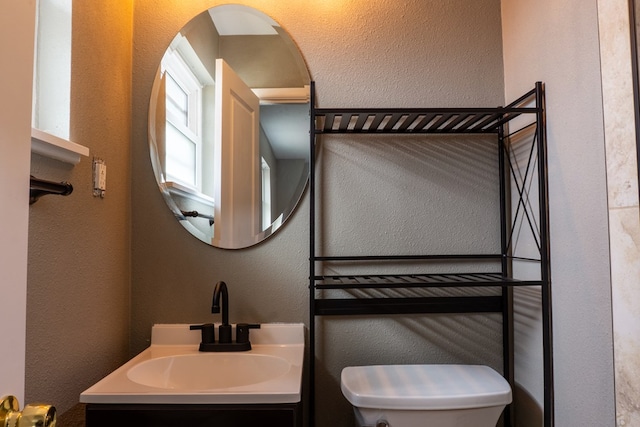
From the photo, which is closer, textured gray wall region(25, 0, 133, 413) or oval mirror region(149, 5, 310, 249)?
textured gray wall region(25, 0, 133, 413)

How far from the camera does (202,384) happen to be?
4.17ft

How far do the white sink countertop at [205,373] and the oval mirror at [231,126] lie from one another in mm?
348

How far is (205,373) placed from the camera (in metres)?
1.29

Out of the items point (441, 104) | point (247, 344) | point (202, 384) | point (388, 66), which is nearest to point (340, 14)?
point (388, 66)

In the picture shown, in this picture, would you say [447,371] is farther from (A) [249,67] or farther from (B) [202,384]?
(A) [249,67]

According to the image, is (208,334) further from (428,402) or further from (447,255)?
(447,255)

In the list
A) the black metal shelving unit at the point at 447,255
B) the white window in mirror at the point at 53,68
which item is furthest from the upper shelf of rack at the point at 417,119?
the white window in mirror at the point at 53,68

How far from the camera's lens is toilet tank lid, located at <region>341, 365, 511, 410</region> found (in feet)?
3.49

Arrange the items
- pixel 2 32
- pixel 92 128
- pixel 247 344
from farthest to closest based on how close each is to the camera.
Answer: pixel 247 344
pixel 92 128
pixel 2 32

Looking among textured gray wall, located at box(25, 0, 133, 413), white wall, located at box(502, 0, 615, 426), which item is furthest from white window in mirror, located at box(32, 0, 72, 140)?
white wall, located at box(502, 0, 615, 426)

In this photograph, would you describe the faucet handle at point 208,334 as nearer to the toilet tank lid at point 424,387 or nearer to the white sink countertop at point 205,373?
the white sink countertop at point 205,373

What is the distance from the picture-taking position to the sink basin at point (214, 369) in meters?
1.25

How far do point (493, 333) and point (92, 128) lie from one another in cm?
148

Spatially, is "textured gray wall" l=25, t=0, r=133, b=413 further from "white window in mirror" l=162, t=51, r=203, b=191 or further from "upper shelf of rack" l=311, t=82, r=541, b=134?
"upper shelf of rack" l=311, t=82, r=541, b=134
